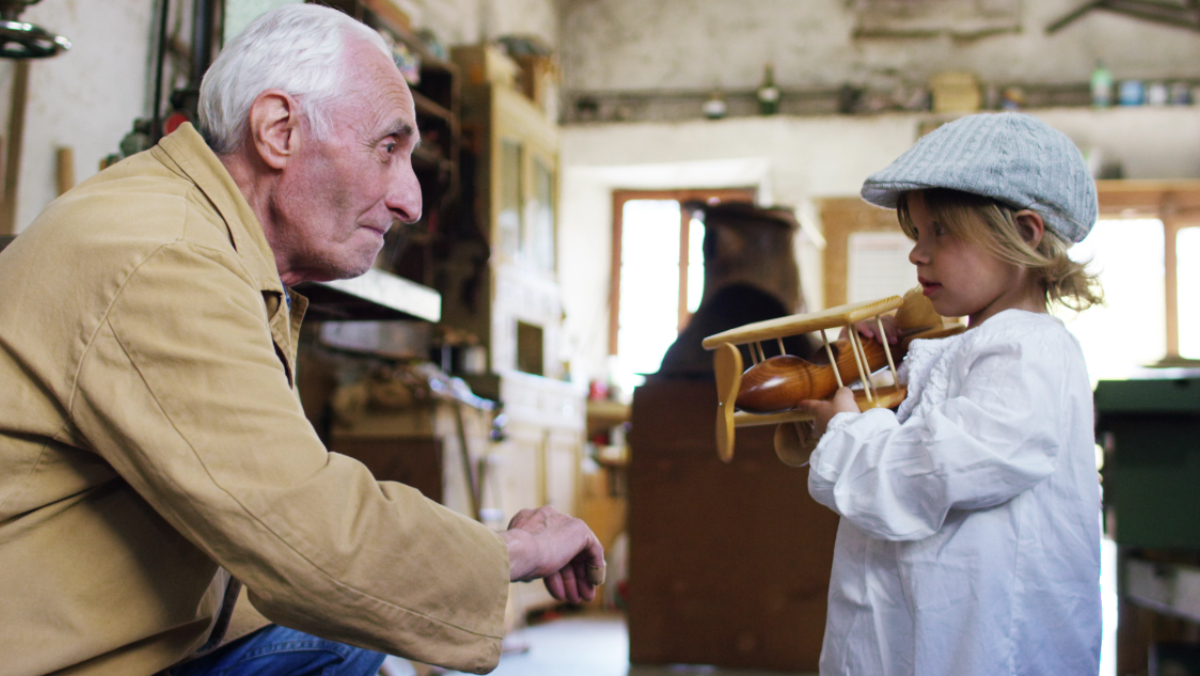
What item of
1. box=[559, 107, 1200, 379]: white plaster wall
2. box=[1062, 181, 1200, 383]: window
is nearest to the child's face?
box=[559, 107, 1200, 379]: white plaster wall

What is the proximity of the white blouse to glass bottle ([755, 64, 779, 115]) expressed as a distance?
6.27 meters

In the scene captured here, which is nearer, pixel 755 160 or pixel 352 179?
pixel 352 179

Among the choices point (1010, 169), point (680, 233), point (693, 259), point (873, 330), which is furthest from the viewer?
point (680, 233)

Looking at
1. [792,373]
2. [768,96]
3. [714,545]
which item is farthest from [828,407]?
[768,96]

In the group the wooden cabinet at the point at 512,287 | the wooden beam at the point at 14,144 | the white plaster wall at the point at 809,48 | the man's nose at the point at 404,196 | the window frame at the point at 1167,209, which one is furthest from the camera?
the white plaster wall at the point at 809,48

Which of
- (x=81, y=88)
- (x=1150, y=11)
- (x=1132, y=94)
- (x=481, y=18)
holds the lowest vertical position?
(x=81, y=88)

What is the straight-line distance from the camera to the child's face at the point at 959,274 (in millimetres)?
1354

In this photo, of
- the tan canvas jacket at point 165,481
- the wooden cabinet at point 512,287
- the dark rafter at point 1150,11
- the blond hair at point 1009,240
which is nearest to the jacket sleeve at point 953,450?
the blond hair at point 1009,240

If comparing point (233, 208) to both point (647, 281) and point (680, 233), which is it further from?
point (680, 233)

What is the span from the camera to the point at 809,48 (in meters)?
7.54

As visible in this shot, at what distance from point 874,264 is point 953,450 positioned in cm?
582

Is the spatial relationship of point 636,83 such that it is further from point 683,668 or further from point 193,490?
point 193,490

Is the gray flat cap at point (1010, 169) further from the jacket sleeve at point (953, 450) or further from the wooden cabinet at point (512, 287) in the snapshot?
the wooden cabinet at point (512, 287)

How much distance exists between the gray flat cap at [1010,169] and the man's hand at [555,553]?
2.22 ft
